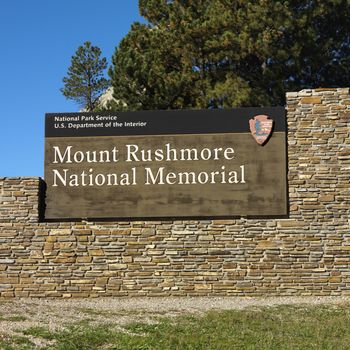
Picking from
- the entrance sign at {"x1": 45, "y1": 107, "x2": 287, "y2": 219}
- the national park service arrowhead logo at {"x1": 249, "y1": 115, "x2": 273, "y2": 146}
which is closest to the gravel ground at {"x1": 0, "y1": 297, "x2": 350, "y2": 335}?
the entrance sign at {"x1": 45, "y1": 107, "x2": 287, "y2": 219}

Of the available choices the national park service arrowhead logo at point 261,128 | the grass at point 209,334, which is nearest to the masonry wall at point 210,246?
the national park service arrowhead logo at point 261,128

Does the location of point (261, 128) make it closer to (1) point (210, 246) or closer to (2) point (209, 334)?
(1) point (210, 246)

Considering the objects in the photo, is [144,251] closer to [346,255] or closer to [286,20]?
[346,255]

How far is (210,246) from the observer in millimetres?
13000

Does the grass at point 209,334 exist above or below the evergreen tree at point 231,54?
below

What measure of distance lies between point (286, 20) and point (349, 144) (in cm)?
750

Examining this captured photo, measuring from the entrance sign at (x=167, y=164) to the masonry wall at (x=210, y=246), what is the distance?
30 cm

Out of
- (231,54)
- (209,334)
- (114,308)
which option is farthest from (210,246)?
(231,54)

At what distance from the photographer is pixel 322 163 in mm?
13219

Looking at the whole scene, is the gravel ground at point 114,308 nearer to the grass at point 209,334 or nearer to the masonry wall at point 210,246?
the masonry wall at point 210,246

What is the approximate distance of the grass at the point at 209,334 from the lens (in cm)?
799

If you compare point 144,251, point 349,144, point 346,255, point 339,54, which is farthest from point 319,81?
point 144,251

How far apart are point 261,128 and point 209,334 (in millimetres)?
5829

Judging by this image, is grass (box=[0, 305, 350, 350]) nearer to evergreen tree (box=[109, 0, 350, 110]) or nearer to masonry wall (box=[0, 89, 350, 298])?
masonry wall (box=[0, 89, 350, 298])
